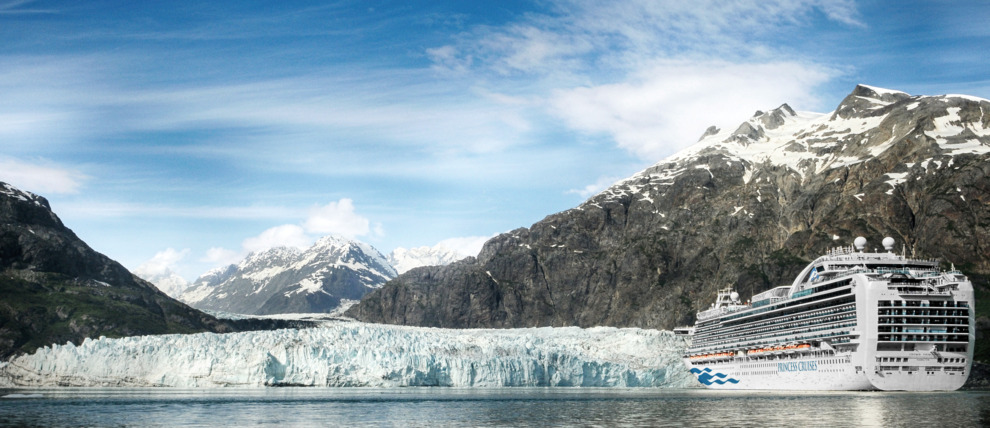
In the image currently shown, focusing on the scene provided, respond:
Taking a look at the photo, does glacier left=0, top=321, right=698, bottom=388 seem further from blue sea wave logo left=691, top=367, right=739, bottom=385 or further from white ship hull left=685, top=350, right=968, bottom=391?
white ship hull left=685, top=350, right=968, bottom=391

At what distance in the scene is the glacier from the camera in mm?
133875

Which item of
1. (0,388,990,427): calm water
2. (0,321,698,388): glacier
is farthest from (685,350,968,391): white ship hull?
(0,321,698,388): glacier

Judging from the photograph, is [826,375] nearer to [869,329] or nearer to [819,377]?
[819,377]

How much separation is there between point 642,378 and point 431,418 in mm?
84991

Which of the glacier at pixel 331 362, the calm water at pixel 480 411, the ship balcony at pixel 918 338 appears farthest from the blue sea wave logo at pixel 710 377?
the calm water at pixel 480 411

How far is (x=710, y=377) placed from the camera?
151m

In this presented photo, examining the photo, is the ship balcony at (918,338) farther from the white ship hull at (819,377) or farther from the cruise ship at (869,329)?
the white ship hull at (819,377)

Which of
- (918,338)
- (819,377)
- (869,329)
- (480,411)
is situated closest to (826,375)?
(819,377)

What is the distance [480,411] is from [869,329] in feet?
173

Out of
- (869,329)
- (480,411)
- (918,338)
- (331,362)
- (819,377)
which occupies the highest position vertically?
(869,329)

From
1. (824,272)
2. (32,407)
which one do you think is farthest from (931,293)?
(32,407)

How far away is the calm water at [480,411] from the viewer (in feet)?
229

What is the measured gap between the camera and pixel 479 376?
14375 cm

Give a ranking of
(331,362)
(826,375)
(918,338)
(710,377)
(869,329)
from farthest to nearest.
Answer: (710,377)
(331,362)
(826,375)
(869,329)
(918,338)
